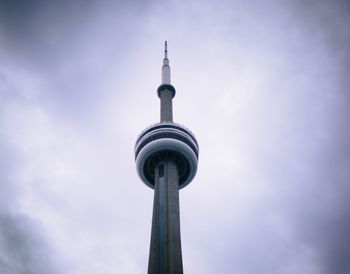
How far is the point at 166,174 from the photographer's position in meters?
66.9

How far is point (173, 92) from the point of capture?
83.1 metres

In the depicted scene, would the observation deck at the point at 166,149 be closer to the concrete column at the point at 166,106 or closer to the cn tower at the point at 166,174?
the cn tower at the point at 166,174

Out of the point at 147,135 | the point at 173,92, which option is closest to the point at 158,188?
the point at 147,135

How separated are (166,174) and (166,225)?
9751 millimetres

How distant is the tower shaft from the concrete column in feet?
31.4

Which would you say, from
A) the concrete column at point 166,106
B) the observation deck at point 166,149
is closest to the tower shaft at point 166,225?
the observation deck at point 166,149

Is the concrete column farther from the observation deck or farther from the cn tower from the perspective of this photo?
the observation deck

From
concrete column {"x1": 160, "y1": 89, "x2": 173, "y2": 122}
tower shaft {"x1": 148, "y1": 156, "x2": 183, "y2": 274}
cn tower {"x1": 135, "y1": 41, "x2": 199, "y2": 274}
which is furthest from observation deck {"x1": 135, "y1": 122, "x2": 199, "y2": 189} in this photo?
concrete column {"x1": 160, "y1": 89, "x2": 173, "y2": 122}

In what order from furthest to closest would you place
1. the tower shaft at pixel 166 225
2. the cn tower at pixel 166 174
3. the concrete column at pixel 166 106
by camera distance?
1. the concrete column at pixel 166 106
2. the cn tower at pixel 166 174
3. the tower shaft at pixel 166 225

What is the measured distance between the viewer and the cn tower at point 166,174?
57.6m

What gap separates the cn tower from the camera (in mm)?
57625

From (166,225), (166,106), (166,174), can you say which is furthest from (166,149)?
(166,225)

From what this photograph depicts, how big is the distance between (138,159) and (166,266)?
822 inches

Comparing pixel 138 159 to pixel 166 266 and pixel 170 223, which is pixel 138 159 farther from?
pixel 166 266
